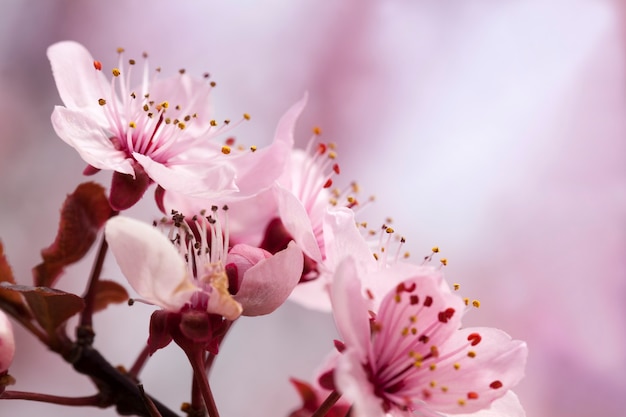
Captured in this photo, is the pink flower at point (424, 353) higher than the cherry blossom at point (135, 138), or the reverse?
the cherry blossom at point (135, 138)

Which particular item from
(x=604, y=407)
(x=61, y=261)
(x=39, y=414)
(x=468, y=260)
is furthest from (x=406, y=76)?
(x=61, y=261)

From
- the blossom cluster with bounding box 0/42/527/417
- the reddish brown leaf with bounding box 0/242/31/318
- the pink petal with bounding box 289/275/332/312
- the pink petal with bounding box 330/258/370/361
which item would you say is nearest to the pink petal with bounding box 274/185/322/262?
the blossom cluster with bounding box 0/42/527/417

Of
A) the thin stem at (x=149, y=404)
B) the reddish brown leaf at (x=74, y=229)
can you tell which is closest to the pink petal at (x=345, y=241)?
the thin stem at (x=149, y=404)

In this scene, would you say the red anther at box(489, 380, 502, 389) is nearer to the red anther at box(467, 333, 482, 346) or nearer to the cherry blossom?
the red anther at box(467, 333, 482, 346)

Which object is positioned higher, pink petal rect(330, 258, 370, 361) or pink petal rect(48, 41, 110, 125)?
pink petal rect(48, 41, 110, 125)

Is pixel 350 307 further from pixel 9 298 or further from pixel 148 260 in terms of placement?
pixel 9 298

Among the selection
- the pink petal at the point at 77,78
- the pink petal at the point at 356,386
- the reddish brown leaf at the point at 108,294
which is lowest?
the reddish brown leaf at the point at 108,294

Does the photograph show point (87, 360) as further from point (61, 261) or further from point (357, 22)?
point (357, 22)

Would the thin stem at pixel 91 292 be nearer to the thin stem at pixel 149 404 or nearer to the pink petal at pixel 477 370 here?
the thin stem at pixel 149 404
